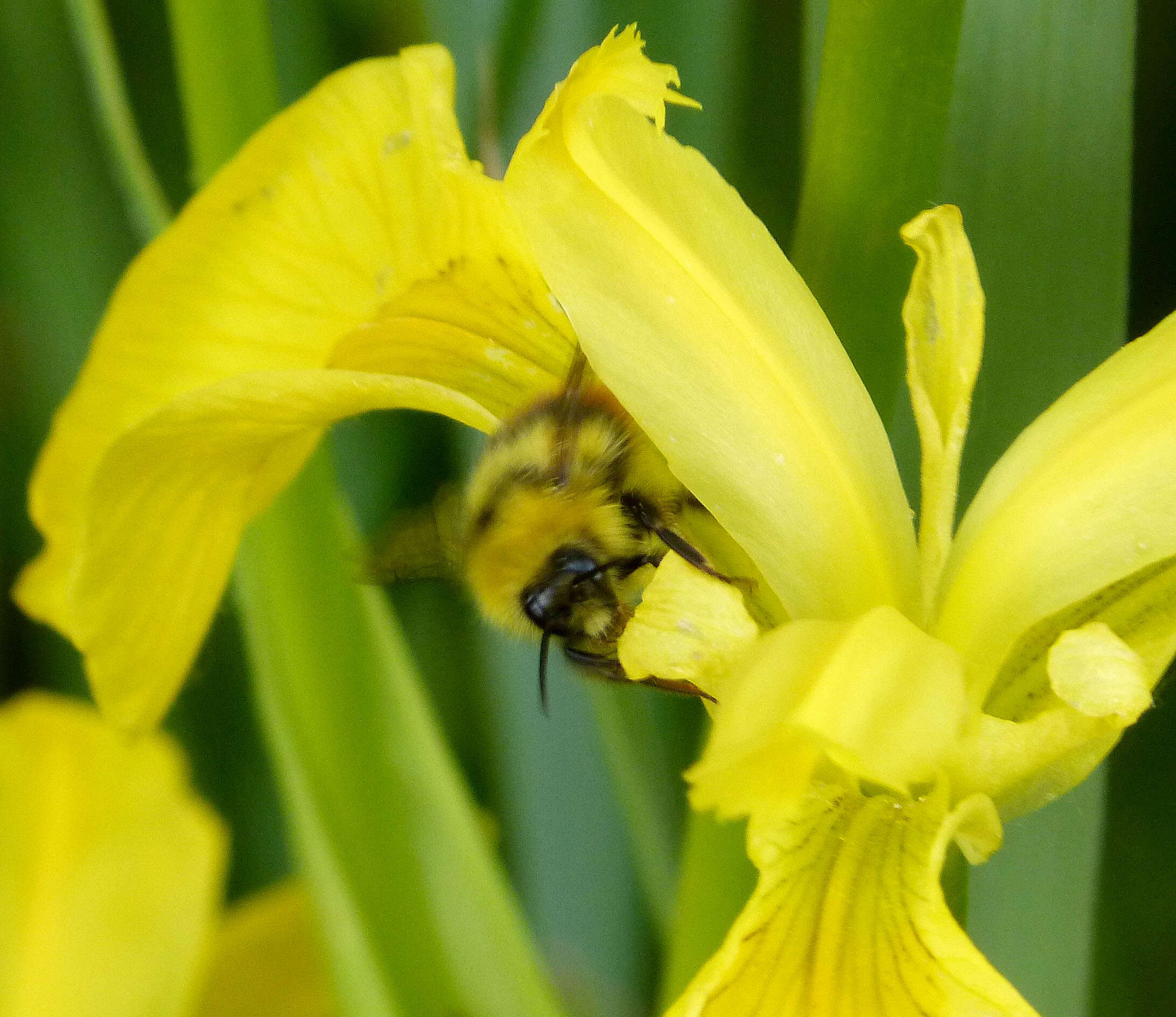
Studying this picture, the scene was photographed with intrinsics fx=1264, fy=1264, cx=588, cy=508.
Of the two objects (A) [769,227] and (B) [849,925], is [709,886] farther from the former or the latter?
(A) [769,227]

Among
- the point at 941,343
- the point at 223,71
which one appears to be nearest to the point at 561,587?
the point at 941,343

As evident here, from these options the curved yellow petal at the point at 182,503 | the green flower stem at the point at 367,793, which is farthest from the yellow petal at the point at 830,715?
the green flower stem at the point at 367,793

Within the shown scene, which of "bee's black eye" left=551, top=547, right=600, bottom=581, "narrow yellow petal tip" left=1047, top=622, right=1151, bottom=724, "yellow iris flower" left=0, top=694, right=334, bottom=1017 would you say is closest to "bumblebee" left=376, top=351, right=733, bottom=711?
"bee's black eye" left=551, top=547, right=600, bottom=581

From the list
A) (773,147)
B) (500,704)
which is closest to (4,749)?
(500,704)

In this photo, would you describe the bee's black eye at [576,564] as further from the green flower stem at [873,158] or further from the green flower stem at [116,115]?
the green flower stem at [116,115]

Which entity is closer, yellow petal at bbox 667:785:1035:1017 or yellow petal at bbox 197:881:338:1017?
yellow petal at bbox 667:785:1035:1017

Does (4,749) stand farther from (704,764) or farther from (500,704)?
(704,764)

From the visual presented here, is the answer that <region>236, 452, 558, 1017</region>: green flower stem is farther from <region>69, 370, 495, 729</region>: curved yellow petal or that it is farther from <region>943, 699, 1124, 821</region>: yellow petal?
<region>943, 699, 1124, 821</region>: yellow petal
